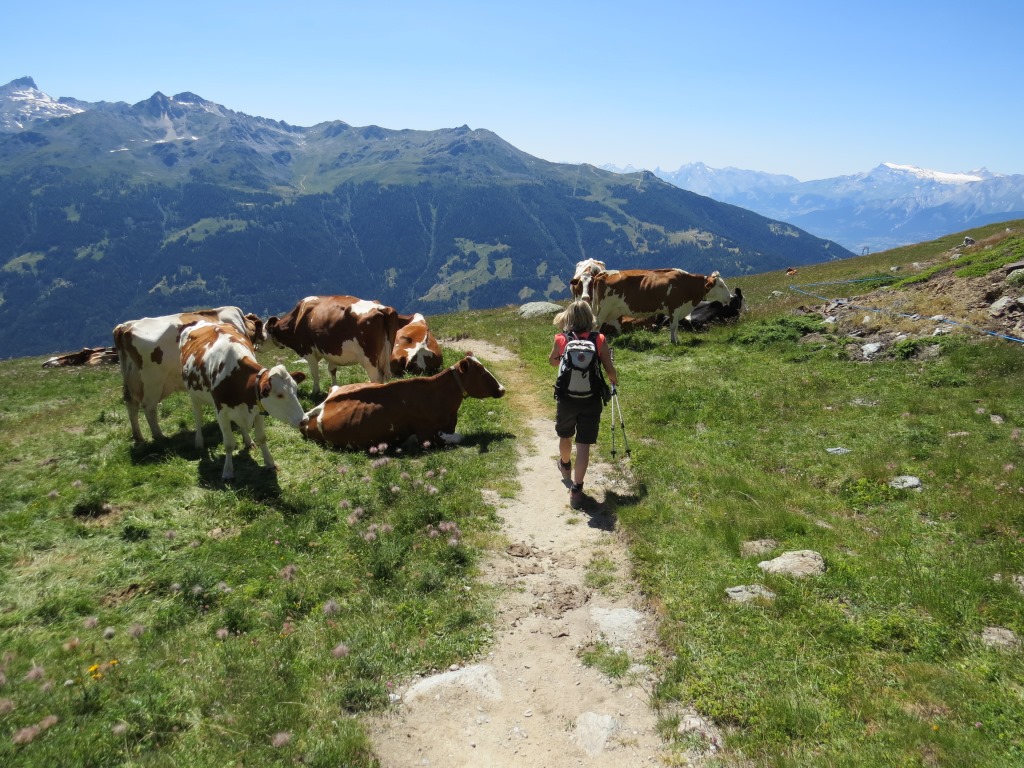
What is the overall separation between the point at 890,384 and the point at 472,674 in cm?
1319

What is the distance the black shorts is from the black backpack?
4.1 inches

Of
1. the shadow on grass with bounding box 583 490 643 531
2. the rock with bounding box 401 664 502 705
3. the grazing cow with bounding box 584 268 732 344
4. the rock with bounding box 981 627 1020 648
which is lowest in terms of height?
the rock with bounding box 401 664 502 705

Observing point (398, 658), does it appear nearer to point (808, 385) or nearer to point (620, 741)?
point (620, 741)

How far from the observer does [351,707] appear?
5.55 metres

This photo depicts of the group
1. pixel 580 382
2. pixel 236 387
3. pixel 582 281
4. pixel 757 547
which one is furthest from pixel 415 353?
pixel 757 547

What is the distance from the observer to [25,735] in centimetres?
475

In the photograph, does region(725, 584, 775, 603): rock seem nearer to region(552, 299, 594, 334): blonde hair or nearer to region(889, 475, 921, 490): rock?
region(889, 475, 921, 490): rock

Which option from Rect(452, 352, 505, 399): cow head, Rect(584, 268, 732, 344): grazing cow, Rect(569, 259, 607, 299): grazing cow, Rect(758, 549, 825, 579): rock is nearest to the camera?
Rect(758, 549, 825, 579): rock

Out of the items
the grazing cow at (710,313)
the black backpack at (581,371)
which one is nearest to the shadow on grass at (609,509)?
the black backpack at (581,371)

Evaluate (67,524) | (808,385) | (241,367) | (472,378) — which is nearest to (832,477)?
(808,385)

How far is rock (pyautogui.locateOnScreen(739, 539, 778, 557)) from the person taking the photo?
7.59m

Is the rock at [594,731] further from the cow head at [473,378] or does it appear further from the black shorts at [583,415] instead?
the cow head at [473,378]

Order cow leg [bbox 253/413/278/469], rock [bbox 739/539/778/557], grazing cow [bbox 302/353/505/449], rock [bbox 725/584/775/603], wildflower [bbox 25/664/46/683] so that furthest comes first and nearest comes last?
grazing cow [bbox 302/353/505/449] → cow leg [bbox 253/413/278/469] → rock [bbox 739/539/778/557] → rock [bbox 725/584/775/603] → wildflower [bbox 25/664/46/683]

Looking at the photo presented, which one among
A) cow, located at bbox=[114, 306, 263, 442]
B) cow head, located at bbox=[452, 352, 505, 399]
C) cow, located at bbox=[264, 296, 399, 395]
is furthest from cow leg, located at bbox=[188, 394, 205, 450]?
cow head, located at bbox=[452, 352, 505, 399]
